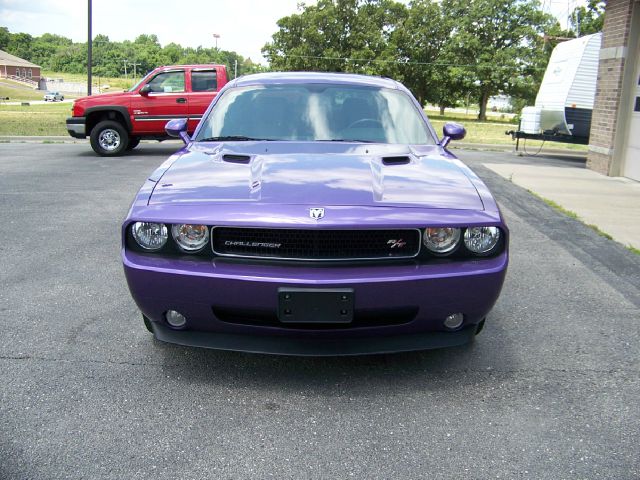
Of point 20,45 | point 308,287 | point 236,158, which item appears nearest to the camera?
point 308,287

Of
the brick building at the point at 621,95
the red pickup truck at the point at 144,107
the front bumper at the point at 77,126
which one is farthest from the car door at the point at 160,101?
the brick building at the point at 621,95

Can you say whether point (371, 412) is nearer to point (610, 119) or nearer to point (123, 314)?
point (123, 314)

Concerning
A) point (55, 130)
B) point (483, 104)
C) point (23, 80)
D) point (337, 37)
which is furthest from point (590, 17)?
point (23, 80)

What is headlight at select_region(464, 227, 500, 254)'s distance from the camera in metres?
2.91

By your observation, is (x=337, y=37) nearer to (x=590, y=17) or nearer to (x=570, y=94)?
(x=590, y=17)

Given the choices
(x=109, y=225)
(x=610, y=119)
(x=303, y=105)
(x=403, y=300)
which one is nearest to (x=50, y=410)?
(x=403, y=300)

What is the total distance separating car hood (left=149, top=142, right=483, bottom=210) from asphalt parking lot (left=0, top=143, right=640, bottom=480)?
0.91m

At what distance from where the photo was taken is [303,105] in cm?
431

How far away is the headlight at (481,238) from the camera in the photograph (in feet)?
9.55

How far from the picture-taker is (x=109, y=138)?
13.5 m

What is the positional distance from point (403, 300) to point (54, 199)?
21.6ft

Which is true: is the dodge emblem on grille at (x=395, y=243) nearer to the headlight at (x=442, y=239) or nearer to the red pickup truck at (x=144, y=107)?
the headlight at (x=442, y=239)

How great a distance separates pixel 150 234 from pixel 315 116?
1750 millimetres

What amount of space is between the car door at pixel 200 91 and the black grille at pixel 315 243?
1104cm
